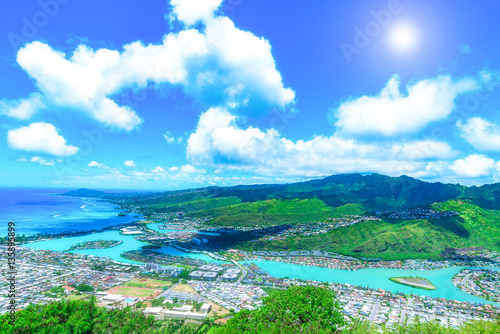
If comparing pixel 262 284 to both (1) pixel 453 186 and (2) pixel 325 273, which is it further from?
(1) pixel 453 186

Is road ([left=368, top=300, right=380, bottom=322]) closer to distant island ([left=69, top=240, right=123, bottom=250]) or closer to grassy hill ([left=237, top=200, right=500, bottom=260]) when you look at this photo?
grassy hill ([left=237, top=200, right=500, bottom=260])

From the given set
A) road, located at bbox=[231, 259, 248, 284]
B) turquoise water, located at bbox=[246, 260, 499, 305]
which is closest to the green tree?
road, located at bbox=[231, 259, 248, 284]

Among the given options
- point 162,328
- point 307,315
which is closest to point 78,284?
point 162,328

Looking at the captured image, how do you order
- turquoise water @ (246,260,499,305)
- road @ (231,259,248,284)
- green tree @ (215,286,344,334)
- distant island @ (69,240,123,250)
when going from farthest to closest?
distant island @ (69,240,123,250) → road @ (231,259,248,284) → turquoise water @ (246,260,499,305) → green tree @ (215,286,344,334)

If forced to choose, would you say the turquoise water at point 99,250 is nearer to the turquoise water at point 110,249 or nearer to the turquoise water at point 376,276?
the turquoise water at point 110,249

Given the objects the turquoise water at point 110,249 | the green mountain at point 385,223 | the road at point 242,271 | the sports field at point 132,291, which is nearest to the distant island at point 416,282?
the green mountain at point 385,223
